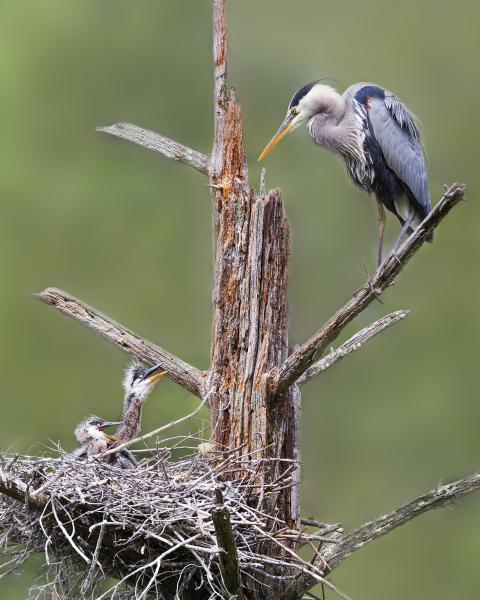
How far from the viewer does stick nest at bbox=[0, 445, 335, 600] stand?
13.8 ft

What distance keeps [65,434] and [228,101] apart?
552 cm

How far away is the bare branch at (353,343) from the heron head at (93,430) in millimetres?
866

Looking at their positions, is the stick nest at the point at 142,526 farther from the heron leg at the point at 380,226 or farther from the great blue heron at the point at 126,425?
the heron leg at the point at 380,226

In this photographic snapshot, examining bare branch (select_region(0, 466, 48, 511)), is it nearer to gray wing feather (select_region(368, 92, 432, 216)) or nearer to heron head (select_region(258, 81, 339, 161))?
heron head (select_region(258, 81, 339, 161))

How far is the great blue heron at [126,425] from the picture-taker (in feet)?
16.7

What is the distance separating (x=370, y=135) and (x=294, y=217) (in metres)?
3.96

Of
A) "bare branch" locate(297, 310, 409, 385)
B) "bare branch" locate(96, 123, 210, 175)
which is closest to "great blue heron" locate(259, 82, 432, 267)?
"bare branch" locate(96, 123, 210, 175)

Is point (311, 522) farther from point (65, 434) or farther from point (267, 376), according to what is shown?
point (65, 434)

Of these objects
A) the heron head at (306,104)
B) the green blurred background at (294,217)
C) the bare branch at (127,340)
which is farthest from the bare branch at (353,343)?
the green blurred background at (294,217)

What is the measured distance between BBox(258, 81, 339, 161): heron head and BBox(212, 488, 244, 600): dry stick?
2287mm

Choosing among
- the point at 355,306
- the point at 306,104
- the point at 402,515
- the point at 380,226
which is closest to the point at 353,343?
the point at 355,306

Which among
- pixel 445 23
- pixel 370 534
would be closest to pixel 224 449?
pixel 370 534

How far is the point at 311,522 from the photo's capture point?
483 cm

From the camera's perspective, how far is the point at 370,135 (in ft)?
19.4
